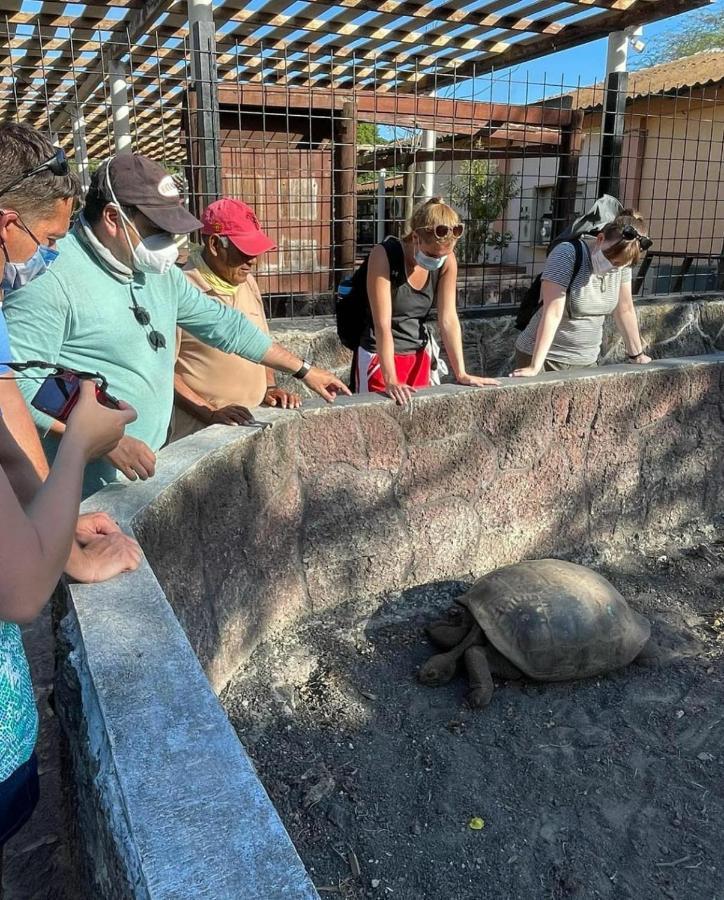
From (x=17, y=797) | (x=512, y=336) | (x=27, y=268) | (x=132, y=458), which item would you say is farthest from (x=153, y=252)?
(x=512, y=336)

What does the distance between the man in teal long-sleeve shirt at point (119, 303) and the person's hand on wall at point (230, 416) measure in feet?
1.51

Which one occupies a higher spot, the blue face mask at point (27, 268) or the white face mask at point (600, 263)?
the blue face mask at point (27, 268)

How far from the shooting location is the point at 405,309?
391cm

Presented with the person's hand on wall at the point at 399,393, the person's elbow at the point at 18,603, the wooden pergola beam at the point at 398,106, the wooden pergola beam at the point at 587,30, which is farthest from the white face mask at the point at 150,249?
the wooden pergola beam at the point at 587,30

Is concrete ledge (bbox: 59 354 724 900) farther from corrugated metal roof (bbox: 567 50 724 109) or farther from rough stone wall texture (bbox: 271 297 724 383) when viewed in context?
corrugated metal roof (bbox: 567 50 724 109)

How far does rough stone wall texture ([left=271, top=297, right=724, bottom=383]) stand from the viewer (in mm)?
5445

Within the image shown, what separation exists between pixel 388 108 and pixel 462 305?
1723mm

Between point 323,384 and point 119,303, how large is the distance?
1.15m

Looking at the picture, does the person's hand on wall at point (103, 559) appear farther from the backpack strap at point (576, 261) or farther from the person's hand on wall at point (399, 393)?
the backpack strap at point (576, 261)

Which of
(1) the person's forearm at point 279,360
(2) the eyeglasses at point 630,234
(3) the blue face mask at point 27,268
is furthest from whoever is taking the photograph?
(2) the eyeglasses at point 630,234

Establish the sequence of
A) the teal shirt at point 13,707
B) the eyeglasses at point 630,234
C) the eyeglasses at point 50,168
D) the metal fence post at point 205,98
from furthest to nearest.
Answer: the metal fence post at point 205,98, the eyeglasses at point 630,234, the eyeglasses at point 50,168, the teal shirt at point 13,707

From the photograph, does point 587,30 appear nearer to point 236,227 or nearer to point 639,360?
point 639,360

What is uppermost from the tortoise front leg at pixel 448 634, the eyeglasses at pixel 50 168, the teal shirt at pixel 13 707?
the eyeglasses at pixel 50 168

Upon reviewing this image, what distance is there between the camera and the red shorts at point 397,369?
4031 millimetres
